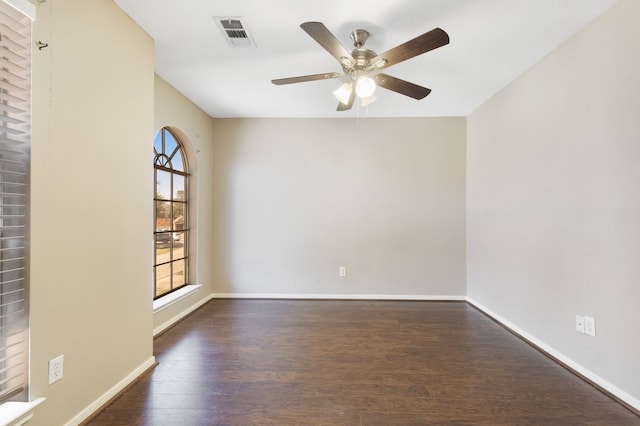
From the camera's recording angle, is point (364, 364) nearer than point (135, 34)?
No

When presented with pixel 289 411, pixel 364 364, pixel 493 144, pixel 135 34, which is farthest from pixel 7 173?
pixel 493 144

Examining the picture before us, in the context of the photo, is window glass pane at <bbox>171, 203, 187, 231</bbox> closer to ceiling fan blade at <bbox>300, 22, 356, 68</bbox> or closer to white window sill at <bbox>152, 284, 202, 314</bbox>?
white window sill at <bbox>152, 284, 202, 314</bbox>

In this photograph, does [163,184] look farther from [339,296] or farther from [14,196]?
[339,296]

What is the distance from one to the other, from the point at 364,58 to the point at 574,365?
8.85 ft

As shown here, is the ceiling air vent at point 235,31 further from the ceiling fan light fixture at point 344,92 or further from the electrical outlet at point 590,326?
the electrical outlet at point 590,326

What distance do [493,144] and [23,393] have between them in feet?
13.7

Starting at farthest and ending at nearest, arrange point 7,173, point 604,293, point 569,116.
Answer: point 569,116 → point 604,293 → point 7,173

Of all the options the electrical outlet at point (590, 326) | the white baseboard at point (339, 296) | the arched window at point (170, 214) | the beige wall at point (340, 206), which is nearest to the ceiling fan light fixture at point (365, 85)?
the beige wall at point (340, 206)

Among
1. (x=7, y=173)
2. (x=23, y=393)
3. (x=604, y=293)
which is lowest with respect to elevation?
(x=23, y=393)

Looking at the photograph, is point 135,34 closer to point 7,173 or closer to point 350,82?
point 7,173

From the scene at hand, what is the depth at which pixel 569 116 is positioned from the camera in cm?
216

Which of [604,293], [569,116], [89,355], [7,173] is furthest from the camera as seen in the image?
[569,116]

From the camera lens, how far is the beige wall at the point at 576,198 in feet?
5.71

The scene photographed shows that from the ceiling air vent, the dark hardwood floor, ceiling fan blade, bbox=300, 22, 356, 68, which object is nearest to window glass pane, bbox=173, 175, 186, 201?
A: the dark hardwood floor
